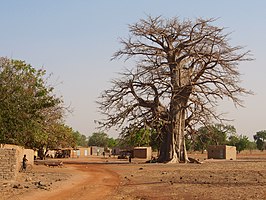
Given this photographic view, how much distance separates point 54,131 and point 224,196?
26.0 meters

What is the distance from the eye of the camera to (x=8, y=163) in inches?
757

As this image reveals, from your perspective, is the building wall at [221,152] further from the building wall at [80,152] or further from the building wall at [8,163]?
the building wall at [8,163]

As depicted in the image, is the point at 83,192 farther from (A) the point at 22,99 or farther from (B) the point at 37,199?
(A) the point at 22,99

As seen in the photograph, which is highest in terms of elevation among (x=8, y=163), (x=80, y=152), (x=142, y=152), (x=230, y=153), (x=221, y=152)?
(x=221, y=152)

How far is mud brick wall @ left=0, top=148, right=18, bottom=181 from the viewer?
19.1m

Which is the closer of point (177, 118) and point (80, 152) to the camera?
point (177, 118)

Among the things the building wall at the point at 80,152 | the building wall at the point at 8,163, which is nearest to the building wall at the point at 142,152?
the building wall at the point at 80,152

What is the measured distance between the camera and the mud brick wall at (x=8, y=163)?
753 inches

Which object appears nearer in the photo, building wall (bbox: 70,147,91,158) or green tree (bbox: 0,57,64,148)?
green tree (bbox: 0,57,64,148)

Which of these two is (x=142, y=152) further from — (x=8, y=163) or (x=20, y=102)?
(x=8, y=163)

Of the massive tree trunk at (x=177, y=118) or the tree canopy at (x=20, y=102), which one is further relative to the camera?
the massive tree trunk at (x=177, y=118)

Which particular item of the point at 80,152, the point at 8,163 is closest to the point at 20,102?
the point at 8,163

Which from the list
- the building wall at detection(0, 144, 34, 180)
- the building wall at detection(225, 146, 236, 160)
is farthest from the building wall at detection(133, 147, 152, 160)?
the building wall at detection(0, 144, 34, 180)

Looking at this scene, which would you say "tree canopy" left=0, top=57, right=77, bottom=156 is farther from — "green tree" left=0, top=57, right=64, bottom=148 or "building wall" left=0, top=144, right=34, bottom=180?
"building wall" left=0, top=144, right=34, bottom=180
